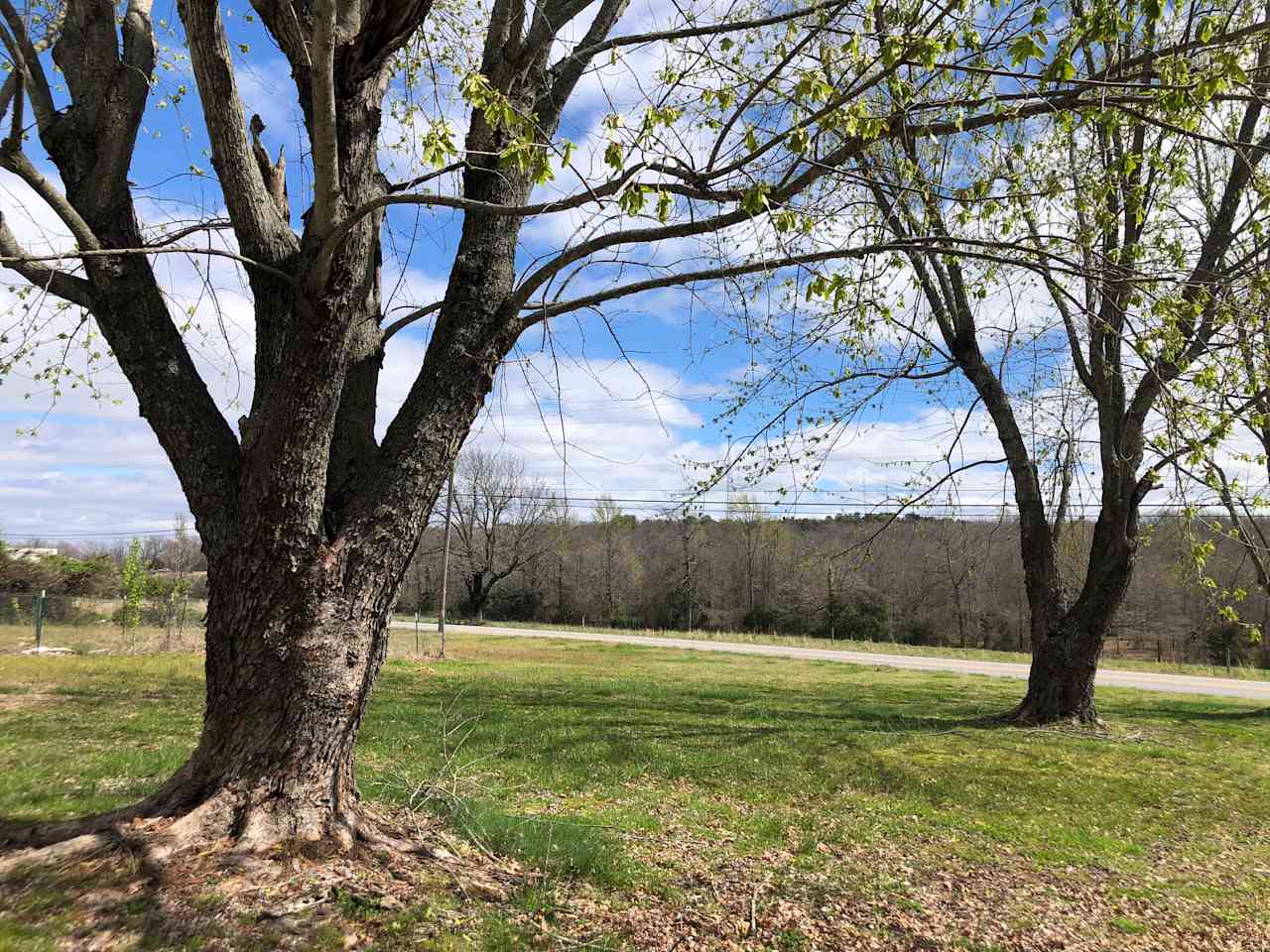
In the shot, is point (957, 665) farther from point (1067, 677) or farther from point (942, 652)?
point (1067, 677)

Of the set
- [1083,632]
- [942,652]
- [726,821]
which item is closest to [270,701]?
[726,821]

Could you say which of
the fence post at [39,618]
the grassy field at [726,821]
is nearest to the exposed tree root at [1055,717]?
the grassy field at [726,821]

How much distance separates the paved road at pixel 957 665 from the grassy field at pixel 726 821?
8.21m

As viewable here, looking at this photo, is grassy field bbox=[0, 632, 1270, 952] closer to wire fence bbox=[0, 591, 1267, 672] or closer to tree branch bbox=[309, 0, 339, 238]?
tree branch bbox=[309, 0, 339, 238]

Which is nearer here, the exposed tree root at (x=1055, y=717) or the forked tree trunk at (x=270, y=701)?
the forked tree trunk at (x=270, y=701)

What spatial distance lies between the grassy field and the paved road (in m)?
8.21

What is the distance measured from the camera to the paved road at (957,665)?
21.1m

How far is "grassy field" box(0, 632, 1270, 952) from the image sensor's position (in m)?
3.82

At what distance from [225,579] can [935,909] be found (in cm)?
458

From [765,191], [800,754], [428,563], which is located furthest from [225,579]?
[428,563]

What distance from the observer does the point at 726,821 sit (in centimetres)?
683

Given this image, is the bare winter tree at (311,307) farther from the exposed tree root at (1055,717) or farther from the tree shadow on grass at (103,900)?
the exposed tree root at (1055,717)

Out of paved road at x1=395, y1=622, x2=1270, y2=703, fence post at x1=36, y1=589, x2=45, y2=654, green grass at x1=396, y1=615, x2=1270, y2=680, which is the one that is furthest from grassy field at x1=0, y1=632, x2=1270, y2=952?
green grass at x1=396, y1=615, x2=1270, y2=680

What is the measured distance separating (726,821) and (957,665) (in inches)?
896
